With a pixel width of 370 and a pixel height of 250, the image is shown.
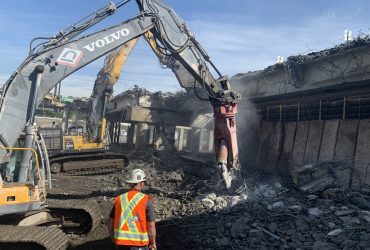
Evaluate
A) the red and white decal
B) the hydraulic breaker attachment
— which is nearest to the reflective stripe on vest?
the red and white decal

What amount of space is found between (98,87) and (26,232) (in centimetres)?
1187

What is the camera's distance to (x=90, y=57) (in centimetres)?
818

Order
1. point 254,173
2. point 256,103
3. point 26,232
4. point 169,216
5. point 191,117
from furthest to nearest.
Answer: point 191,117 < point 256,103 < point 254,173 < point 169,216 < point 26,232

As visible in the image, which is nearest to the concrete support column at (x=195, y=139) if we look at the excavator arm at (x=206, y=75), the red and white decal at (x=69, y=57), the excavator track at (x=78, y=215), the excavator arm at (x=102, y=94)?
the excavator arm at (x=102, y=94)

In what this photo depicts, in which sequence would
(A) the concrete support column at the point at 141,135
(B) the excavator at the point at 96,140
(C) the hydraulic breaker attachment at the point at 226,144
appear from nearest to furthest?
(C) the hydraulic breaker attachment at the point at 226,144, (B) the excavator at the point at 96,140, (A) the concrete support column at the point at 141,135

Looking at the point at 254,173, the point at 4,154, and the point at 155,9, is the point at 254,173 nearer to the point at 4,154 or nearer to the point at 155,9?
the point at 155,9

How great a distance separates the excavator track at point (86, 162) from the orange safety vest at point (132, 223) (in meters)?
11.7

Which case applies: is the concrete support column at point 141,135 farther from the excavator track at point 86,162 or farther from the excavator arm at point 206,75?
the excavator arm at point 206,75

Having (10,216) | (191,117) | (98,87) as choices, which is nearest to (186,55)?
(10,216)

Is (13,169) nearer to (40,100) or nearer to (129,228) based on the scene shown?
(40,100)

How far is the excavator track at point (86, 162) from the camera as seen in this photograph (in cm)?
1555

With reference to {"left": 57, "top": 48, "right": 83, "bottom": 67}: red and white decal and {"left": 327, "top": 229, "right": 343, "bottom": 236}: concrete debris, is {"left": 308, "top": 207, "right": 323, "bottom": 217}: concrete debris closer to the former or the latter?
{"left": 327, "top": 229, "right": 343, "bottom": 236}: concrete debris

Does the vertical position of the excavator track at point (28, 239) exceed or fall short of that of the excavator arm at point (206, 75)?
it falls short

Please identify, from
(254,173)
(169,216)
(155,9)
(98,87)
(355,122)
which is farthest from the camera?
(98,87)
